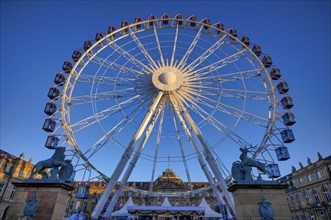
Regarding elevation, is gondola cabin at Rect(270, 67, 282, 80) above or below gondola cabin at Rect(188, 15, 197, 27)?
below

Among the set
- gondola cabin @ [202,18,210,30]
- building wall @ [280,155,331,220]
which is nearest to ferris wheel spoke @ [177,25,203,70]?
gondola cabin @ [202,18,210,30]

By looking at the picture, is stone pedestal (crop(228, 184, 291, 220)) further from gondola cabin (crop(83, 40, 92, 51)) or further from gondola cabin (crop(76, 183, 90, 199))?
gondola cabin (crop(83, 40, 92, 51))

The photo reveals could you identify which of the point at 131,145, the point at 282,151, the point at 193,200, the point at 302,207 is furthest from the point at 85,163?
the point at 302,207

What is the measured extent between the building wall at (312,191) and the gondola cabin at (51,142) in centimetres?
4192

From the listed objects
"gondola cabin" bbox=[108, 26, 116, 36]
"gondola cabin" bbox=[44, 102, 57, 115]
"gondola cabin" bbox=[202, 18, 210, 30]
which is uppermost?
"gondola cabin" bbox=[202, 18, 210, 30]

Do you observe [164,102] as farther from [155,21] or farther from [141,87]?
[155,21]

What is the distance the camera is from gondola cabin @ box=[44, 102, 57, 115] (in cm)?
1965

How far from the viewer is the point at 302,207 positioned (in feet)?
136

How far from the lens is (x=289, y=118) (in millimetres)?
19391

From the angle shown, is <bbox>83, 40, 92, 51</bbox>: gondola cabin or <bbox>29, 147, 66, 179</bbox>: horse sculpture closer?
<bbox>29, 147, 66, 179</bbox>: horse sculpture

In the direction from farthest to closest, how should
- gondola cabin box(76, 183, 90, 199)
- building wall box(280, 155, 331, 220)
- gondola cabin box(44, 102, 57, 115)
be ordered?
building wall box(280, 155, 331, 220)
gondola cabin box(44, 102, 57, 115)
gondola cabin box(76, 183, 90, 199)

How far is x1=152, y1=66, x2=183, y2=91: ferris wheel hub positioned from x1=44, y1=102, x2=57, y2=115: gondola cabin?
9.96 meters

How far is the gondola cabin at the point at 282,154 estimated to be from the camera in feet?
57.6

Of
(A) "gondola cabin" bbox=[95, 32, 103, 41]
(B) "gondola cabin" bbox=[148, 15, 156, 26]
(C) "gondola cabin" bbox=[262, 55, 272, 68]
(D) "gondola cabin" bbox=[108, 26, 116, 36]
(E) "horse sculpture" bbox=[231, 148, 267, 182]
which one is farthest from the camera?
(B) "gondola cabin" bbox=[148, 15, 156, 26]
